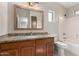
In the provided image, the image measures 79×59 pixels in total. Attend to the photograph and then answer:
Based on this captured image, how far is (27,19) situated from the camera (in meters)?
1.70

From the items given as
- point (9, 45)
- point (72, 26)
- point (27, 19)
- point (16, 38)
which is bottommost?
point (9, 45)

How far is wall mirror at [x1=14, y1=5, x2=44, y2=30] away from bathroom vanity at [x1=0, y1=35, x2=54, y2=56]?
0.18 meters

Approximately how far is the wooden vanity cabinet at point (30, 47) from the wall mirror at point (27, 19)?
23 cm

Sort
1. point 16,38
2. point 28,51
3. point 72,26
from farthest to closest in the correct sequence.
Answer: point 28,51
point 16,38
point 72,26

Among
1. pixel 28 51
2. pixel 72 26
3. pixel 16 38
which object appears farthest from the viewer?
pixel 28 51

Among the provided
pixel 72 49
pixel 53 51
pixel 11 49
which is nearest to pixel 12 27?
pixel 11 49

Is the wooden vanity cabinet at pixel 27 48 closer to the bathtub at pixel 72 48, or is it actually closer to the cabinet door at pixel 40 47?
the cabinet door at pixel 40 47

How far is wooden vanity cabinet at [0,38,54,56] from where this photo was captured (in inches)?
60.0

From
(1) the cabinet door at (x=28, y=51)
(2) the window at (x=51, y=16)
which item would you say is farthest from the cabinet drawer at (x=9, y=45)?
(2) the window at (x=51, y=16)

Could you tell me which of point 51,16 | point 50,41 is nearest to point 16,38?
point 50,41

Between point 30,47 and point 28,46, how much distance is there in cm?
4

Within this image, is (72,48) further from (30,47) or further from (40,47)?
(30,47)

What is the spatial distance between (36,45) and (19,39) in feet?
1.05

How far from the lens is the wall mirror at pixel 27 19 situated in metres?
1.62
